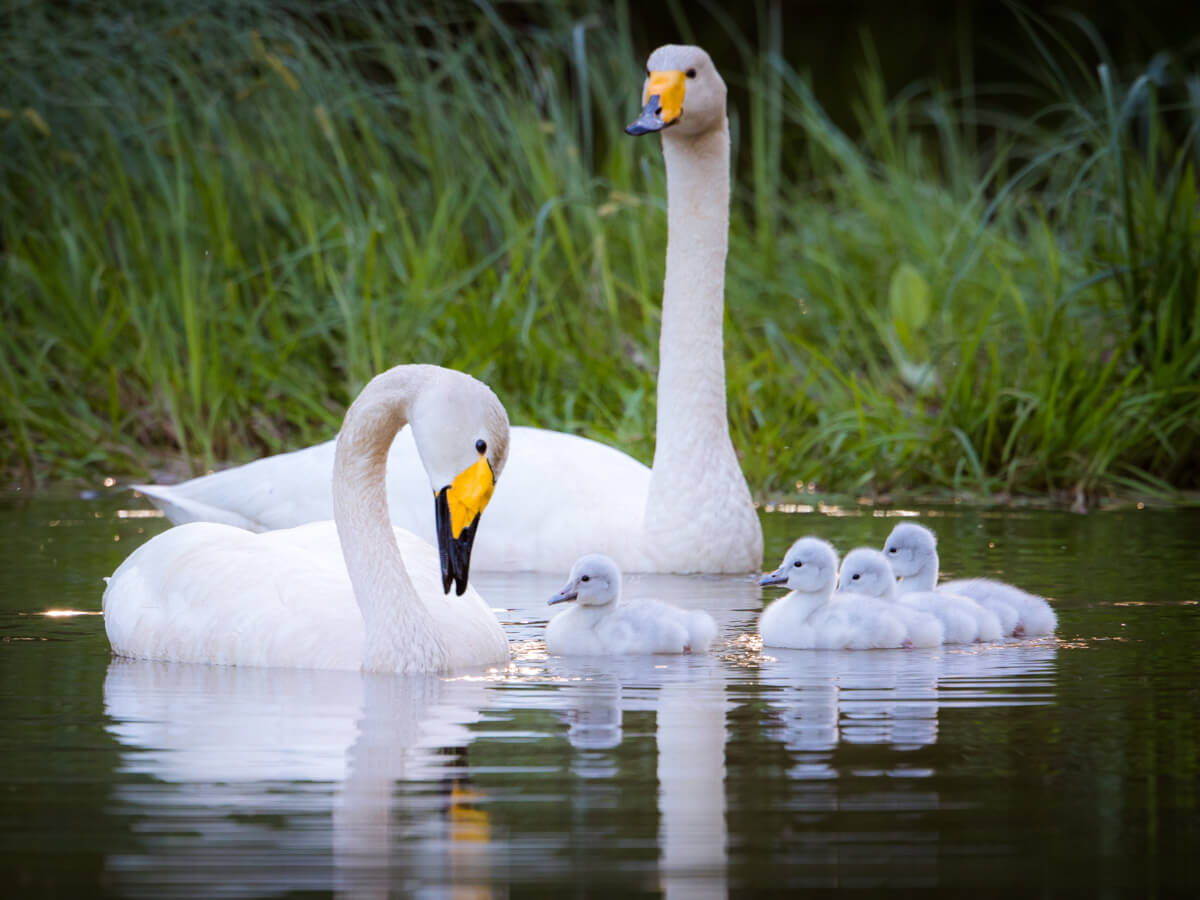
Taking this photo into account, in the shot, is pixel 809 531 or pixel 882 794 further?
pixel 809 531

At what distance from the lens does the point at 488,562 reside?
7.76 metres

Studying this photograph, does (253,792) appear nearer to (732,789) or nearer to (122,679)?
(732,789)

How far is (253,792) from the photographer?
3973 mm

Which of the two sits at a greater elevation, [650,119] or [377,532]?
[650,119]

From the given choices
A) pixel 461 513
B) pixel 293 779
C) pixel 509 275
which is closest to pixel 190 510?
pixel 509 275

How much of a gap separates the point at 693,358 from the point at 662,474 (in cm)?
48

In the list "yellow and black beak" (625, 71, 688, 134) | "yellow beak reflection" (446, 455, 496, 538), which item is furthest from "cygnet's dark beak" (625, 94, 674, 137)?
"yellow beak reflection" (446, 455, 496, 538)

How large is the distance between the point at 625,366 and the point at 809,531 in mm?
2357

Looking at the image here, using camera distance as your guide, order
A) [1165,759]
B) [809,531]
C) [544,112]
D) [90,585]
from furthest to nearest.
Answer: [544,112], [809,531], [90,585], [1165,759]

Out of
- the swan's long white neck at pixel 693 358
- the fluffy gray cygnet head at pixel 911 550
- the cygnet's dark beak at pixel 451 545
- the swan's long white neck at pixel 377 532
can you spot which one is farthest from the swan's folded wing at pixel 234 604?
the swan's long white neck at pixel 693 358

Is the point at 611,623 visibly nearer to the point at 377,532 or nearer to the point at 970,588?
the point at 377,532

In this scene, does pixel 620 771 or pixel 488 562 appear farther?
pixel 488 562

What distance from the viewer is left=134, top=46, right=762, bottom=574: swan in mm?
7547

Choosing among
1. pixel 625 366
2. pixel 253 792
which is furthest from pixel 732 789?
pixel 625 366
